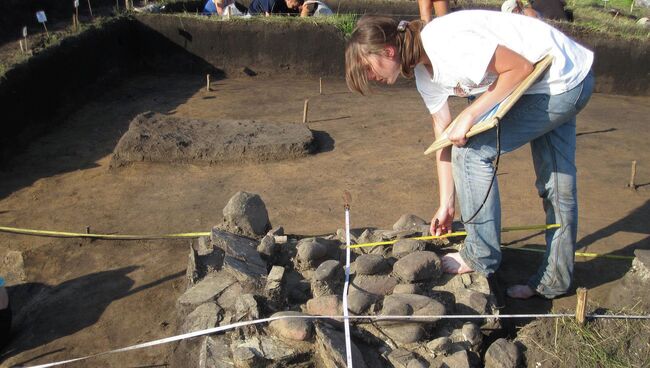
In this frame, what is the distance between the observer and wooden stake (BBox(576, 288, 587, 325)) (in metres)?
2.61

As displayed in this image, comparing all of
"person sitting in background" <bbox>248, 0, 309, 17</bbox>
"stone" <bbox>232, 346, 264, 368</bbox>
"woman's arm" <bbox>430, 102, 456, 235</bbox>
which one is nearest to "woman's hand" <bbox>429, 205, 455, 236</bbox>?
"woman's arm" <bbox>430, 102, 456, 235</bbox>

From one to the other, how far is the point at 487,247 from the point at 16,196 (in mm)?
3748

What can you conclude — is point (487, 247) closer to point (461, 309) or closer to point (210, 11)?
point (461, 309)

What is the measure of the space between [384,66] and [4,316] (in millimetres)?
2364

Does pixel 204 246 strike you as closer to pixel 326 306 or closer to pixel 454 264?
pixel 326 306

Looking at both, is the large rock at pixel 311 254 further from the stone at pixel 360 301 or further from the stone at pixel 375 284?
the stone at pixel 360 301

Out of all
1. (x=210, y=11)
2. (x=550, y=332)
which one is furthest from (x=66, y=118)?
(x=550, y=332)

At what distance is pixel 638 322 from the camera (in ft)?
9.27

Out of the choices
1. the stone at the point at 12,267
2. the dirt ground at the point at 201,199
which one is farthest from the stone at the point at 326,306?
the stone at the point at 12,267

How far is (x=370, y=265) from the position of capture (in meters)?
3.20

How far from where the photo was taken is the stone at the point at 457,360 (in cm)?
267

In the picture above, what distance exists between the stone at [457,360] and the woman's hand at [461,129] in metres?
0.94

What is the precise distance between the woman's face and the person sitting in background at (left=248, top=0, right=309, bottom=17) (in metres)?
6.85

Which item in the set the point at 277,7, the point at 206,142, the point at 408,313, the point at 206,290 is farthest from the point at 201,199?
the point at 277,7
